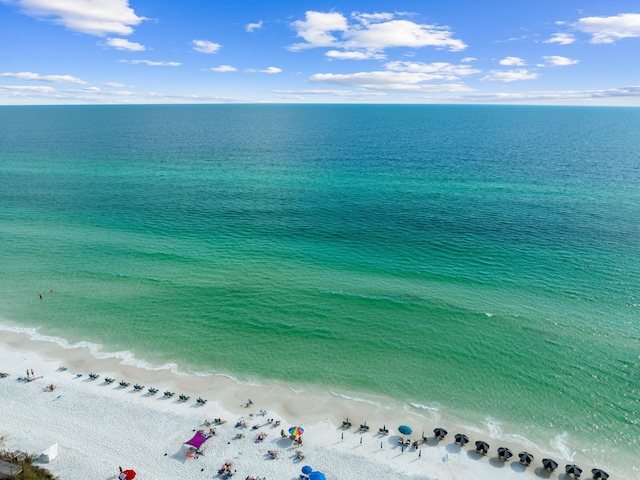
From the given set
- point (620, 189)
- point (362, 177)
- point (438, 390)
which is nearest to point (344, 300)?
point (438, 390)

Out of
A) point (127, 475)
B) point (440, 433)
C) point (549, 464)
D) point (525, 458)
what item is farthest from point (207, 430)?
point (549, 464)

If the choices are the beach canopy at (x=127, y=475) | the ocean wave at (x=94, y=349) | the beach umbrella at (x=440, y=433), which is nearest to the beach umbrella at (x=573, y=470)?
the beach umbrella at (x=440, y=433)

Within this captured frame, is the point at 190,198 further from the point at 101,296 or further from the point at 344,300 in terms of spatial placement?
the point at 344,300

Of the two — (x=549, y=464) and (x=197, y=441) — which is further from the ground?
(x=197, y=441)

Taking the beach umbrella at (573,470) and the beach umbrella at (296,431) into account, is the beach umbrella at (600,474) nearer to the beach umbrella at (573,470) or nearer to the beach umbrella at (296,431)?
the beach umbrella at (573,470)

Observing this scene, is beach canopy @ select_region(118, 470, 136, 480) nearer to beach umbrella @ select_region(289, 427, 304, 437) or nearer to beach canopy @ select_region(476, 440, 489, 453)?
beach umbrella @ select_region(289, 427, 304, 437)

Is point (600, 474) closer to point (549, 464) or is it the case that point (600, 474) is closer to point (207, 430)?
Answer: point (549, 464)
